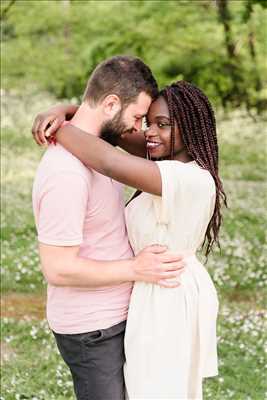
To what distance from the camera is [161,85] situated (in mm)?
12617

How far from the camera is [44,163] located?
9.52 ft

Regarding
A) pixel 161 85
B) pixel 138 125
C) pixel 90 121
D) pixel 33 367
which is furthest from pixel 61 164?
pixel 161 85

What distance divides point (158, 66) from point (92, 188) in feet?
36.8

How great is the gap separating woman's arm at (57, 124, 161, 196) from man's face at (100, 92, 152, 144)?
6.7 inches

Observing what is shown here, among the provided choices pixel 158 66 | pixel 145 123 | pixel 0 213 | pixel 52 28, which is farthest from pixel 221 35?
pixel 145 123

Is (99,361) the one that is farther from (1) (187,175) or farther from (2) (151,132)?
(2) (151,132)

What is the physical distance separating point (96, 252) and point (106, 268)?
0.40 ft

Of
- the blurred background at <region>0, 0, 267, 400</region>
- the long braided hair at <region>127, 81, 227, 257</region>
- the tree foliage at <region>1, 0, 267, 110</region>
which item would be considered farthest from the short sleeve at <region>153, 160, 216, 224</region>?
the tree foliage at <region>1, 0, 267, 110</region>

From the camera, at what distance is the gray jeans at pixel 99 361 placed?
299cm

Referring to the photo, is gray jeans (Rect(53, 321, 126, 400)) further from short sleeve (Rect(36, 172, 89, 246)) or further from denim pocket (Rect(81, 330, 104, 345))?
short sleeve (Rect(36, 172, 89, 246))

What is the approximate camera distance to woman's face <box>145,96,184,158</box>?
10.3 feet

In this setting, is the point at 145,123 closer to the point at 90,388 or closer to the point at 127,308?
the point at 127,308

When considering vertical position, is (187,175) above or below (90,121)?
below

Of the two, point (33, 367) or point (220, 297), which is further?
point (220, 297)
